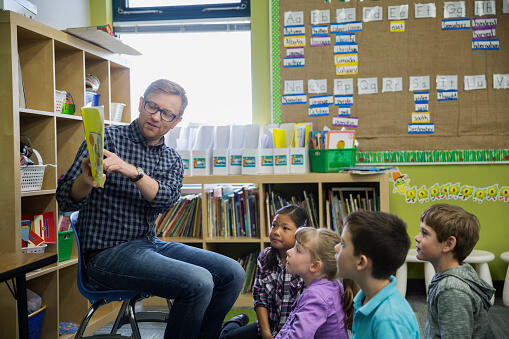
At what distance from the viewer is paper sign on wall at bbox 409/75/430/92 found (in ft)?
11.6

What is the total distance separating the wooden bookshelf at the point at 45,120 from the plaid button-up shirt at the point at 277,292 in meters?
1.08

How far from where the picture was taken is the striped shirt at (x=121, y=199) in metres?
1.93

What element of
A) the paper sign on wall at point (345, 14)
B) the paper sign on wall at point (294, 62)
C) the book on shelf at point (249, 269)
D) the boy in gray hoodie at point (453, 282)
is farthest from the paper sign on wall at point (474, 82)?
the boy in gray hoodie at point (453, 282)

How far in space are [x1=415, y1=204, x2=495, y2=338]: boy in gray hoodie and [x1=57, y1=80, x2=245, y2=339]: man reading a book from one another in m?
0.78

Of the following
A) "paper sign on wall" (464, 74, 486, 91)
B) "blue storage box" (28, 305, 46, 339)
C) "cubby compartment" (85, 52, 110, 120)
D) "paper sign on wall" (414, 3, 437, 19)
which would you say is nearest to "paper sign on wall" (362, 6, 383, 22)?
"paper sign on wall" (414, 3, 437, 19)

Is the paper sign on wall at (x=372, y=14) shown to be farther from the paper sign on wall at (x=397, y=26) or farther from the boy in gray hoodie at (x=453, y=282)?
the boy in gray hoodie at (x=453, y=282)

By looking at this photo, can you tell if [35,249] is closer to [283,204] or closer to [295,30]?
[283,204]

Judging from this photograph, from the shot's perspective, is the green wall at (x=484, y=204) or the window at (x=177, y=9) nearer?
the green wall at (x=484, y=204)

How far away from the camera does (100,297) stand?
6.37ft

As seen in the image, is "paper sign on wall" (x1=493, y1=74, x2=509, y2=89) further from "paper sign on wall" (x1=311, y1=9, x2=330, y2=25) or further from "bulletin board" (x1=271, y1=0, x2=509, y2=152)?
"paper sign on wall" (x1=311, y1=9, x2=330, y2=25)

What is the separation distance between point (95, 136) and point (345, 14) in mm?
2490

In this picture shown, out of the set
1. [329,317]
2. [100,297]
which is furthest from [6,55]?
[329,317]

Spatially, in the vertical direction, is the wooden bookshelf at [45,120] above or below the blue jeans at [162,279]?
above

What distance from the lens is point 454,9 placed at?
137 inches
